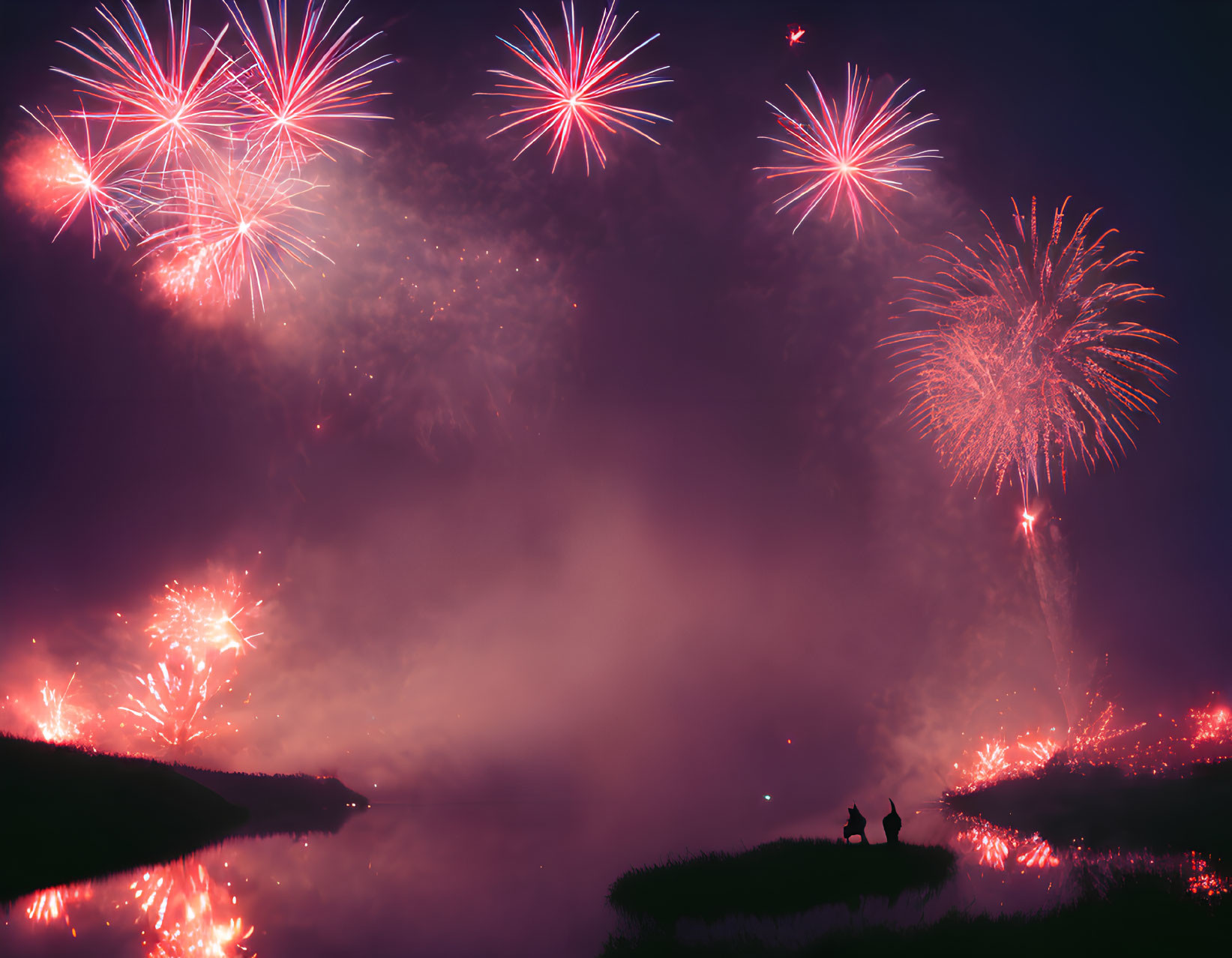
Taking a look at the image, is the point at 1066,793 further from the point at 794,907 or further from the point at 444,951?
the point at 444,951

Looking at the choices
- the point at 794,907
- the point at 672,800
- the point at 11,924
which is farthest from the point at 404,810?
the point at 794,907

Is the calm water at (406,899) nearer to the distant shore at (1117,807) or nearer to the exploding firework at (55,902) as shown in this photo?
the exploding firework at (55,902)

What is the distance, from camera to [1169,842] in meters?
27.8

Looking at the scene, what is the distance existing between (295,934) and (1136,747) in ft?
194

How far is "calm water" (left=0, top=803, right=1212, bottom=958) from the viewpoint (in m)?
14.6

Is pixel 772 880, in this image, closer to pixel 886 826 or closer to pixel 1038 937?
pixel 886 826

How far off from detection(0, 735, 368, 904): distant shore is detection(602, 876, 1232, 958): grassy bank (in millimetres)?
23069

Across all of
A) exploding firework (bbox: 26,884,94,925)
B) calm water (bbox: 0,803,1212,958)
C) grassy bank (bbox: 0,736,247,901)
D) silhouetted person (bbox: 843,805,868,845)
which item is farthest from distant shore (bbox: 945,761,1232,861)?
grassy bank (bbox: 0,736,247,901)

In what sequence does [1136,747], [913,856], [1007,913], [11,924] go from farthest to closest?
[1136,747]
[913,856]
[11,924]
[1007,913]

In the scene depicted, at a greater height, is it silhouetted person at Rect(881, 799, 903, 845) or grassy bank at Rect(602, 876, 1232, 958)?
silhouetted person at Rect(881, 799, 903, 845)

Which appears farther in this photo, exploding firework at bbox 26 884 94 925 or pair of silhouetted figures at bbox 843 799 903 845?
pair of silhouetted figures at bbox 843 799 903 845

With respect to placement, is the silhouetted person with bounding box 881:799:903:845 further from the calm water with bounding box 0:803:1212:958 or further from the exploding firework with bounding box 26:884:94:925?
the exploding firework with bounding box 26:884:94:925

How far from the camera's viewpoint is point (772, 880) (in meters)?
19.6

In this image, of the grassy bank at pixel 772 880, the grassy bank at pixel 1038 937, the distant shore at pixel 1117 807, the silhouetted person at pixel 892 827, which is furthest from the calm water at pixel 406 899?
the distant shore at pixel 1117 807
